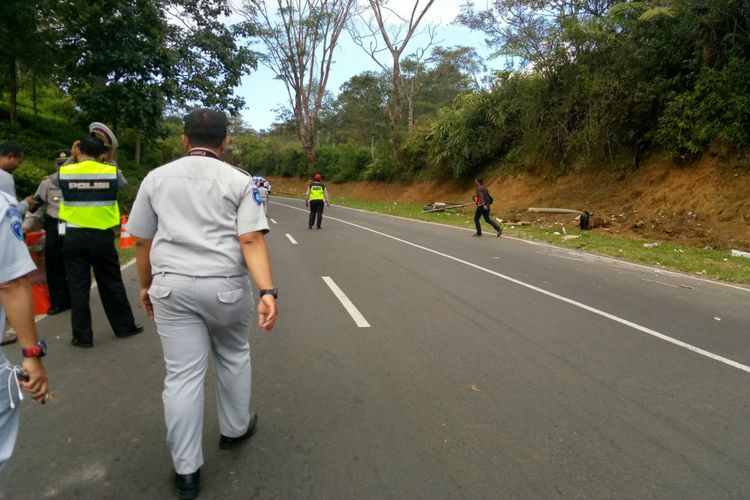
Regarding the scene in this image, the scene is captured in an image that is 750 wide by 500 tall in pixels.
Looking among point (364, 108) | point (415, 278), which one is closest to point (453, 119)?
point (415, 278)

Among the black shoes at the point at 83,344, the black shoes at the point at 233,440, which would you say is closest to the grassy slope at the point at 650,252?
the black shoes at the point at 233,440

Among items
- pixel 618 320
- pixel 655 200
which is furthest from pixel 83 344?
pixel 655 200

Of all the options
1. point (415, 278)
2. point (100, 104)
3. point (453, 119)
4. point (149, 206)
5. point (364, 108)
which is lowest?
point (415, 278)

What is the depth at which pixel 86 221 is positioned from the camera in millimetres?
4805

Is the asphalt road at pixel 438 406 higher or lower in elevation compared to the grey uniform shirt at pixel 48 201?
lower

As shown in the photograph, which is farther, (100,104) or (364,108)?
(364,108)

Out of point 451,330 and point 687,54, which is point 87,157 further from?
point 687,54

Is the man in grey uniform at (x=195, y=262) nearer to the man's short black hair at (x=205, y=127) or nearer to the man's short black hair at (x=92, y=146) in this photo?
the man's short black hair at (x=205, y=127)

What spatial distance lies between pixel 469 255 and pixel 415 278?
9.80 feet

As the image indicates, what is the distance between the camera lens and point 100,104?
613 inches

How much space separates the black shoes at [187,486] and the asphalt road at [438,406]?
7cm

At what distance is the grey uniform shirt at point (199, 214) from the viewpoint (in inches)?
102

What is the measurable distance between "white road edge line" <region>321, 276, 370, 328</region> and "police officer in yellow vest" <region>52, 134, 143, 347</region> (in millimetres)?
2581

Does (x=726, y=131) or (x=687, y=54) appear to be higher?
(x=687, y=54)
